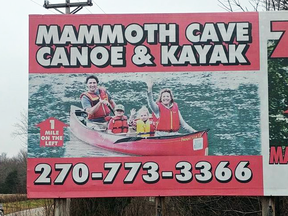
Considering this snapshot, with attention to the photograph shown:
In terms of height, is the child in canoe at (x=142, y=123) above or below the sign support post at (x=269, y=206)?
above

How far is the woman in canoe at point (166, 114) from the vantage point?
854 centimetres

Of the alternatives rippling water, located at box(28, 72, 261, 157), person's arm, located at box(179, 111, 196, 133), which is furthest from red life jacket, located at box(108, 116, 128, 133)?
person's arm, located at box(179, 111, 196, 133)

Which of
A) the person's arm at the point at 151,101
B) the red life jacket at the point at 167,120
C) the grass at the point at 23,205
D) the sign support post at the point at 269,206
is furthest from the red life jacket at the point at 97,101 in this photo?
the grass at the point at 23,205

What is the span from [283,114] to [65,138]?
144 inches

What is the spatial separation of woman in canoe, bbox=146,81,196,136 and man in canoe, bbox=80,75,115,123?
0.70 meters

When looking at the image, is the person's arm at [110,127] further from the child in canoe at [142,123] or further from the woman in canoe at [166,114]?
the woman in canoe at [166,114]

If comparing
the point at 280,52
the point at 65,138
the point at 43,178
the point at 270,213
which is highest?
the point at 280,52

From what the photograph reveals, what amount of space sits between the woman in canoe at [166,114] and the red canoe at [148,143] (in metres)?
0.12

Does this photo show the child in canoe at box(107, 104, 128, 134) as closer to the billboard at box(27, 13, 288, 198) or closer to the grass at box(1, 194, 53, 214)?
the billboard at box(27, 13, 288, 198)

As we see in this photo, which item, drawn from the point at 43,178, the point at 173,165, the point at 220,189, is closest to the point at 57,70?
the point at 43,178

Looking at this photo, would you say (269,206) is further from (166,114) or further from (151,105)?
(151,105)

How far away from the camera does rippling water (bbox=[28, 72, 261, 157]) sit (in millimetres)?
8562

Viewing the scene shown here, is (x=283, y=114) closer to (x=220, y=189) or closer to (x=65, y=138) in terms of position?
(x=220, y=189)

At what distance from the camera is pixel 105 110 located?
8586 millimetres
